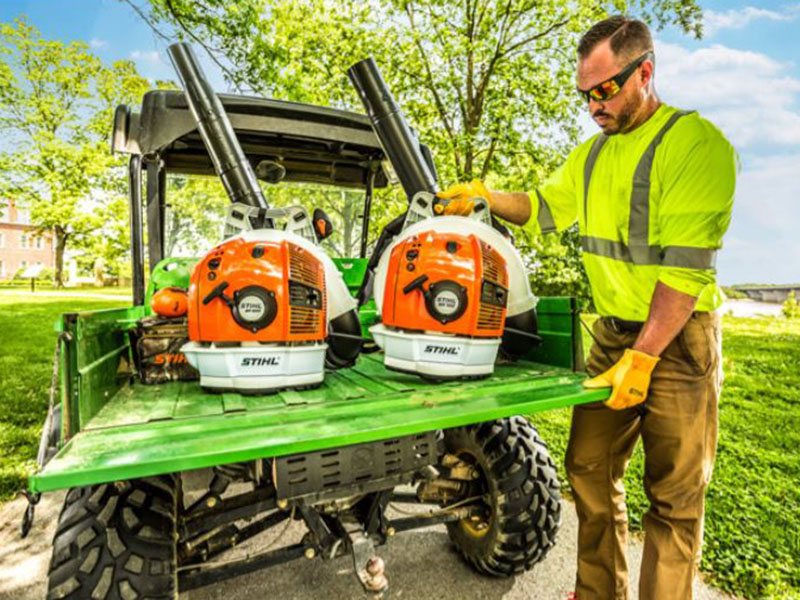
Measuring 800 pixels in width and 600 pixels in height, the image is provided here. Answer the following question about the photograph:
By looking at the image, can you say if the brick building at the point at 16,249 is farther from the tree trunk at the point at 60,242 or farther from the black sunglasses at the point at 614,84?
the black sunglasses at the point at 614,84

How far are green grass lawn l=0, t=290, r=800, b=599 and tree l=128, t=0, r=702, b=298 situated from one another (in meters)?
4.71

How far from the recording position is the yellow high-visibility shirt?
→ 1.84 metres

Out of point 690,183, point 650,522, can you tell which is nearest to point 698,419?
point 650,522

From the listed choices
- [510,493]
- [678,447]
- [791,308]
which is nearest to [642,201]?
[678,447]

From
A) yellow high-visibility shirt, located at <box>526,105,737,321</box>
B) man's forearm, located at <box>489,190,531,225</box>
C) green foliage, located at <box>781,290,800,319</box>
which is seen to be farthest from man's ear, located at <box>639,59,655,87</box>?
green foliage, located at <box>781,290,800,319</box>

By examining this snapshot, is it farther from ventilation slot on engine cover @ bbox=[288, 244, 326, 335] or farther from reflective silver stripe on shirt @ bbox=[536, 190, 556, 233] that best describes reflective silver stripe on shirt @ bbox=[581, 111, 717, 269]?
ventilation slot on engine cover @ bbox=[288, 244, 326, 335]

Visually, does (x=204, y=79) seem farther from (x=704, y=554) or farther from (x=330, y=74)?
(x=330, y=74)

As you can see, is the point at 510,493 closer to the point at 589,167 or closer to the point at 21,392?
the point at 589,167

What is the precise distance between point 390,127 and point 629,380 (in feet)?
5.89

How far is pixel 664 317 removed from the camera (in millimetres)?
1875

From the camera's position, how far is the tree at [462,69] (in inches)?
426

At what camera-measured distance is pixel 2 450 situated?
4547 mm

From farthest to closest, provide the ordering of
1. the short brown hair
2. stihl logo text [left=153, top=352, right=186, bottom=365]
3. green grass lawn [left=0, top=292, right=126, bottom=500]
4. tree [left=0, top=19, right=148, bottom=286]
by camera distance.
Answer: tree [left=0, top=19, right=148, bottom=286], green grass lawn [left=0, top=292, right=126, bottom=500], stihl logo text [left=153, top=352, right=186, bottom=365], the short brown hair

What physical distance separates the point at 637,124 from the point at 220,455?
2.00 meters
